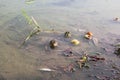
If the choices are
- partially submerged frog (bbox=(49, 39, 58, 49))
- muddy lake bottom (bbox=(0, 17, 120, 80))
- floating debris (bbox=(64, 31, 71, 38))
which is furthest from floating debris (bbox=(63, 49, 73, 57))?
floating debris (bbox=(64, 31, 71, 38))

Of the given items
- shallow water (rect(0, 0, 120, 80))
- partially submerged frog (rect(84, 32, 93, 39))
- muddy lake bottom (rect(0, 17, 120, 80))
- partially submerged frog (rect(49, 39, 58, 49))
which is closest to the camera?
muddy lake bottom (rect(0, 17, 120, 80))

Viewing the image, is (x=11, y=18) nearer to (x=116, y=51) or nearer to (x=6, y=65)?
(x=6, y=65)

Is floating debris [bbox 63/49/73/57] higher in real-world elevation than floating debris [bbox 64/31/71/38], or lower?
lower

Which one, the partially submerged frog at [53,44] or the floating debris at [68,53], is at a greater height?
the partially submerged frog at [53,44]

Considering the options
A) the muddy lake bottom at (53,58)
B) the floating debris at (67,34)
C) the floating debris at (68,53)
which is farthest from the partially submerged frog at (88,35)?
the floating debris at (68,53)

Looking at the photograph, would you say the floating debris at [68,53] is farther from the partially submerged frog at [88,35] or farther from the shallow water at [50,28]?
the partially submerged frog at [88,35]

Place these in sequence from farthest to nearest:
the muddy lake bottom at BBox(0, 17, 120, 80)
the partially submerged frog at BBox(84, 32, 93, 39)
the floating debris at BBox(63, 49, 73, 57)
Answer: the partially submerged frog at BBox(84, 32, 93, 39) → the floating debris at BBox(63, 49, 73, 57) → the muddy lake bottom at BBox(0, 17, 120, 80)

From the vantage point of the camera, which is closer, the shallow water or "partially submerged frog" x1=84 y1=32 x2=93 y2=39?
the shallow water

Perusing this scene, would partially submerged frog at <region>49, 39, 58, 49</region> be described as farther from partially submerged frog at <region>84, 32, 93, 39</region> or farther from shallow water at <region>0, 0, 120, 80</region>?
partially submerged frog at <region>84, 32, 93, 39</region>
